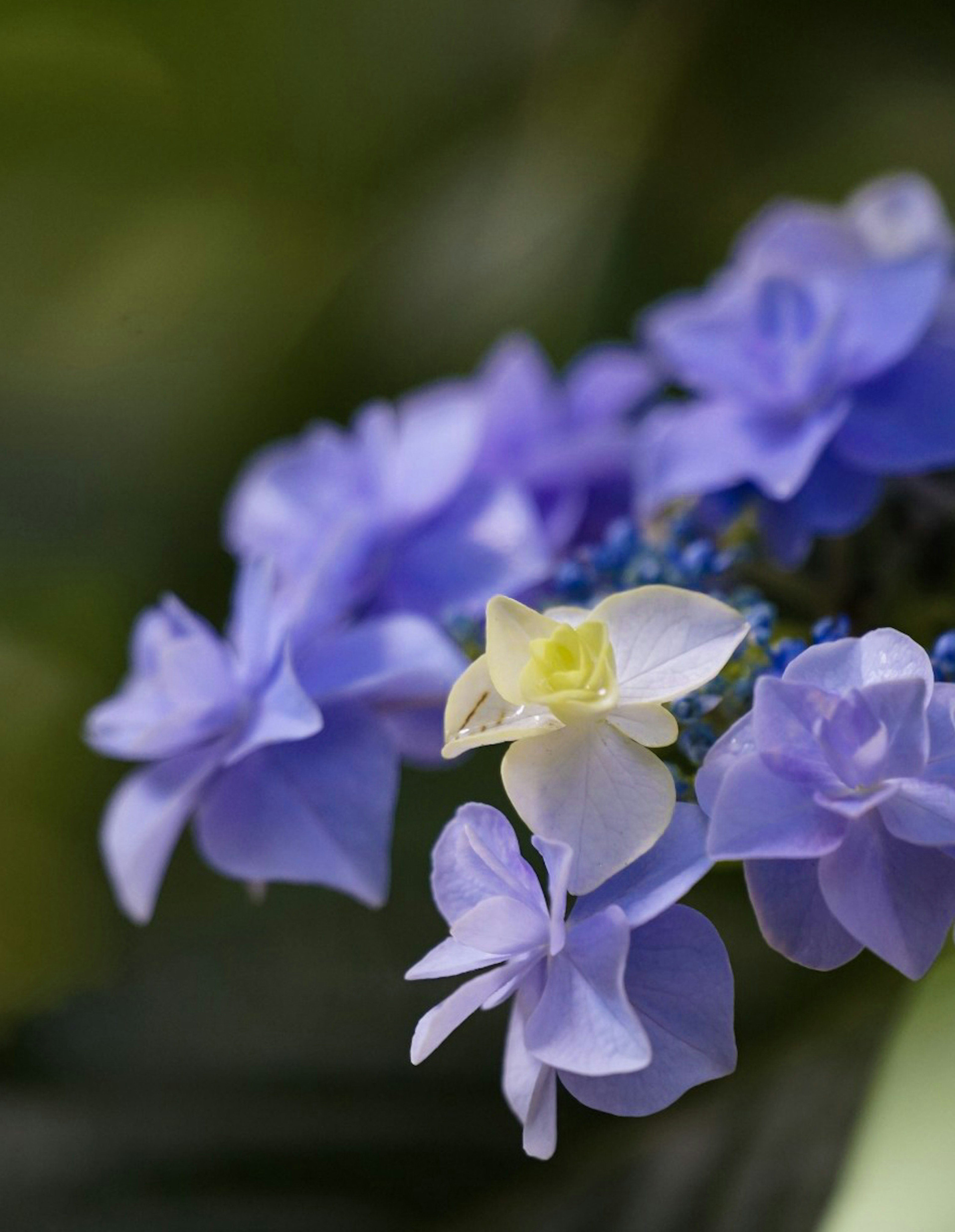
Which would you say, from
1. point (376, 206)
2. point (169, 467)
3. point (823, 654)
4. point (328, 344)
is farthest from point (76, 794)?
point (823, 654)

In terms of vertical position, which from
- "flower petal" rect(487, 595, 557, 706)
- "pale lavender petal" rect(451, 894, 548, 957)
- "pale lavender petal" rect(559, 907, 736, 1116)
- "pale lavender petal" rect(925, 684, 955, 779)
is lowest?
"pale lavender petal" rect(559, 907, 736, 1116)

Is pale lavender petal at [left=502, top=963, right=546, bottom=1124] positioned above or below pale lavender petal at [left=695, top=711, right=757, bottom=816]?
below

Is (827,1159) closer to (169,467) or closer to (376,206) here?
(169,467)

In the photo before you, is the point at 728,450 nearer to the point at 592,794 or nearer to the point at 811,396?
the point at 811,396

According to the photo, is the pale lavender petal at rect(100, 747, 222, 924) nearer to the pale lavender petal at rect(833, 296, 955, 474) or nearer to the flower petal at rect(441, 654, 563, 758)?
the flower petal at rect(441, 654, 563, 758)

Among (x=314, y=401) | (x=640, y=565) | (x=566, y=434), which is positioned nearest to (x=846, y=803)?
(x=640, y=565)

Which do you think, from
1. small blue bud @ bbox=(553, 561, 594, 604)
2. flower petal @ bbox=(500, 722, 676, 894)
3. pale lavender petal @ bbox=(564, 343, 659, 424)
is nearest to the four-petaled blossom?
flower petal @ bbox=(500, 722, 676, 894)

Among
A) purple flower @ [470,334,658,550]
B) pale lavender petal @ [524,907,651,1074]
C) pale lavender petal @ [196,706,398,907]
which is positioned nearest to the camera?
pale lavender petal @ [524,907,651,1074]
